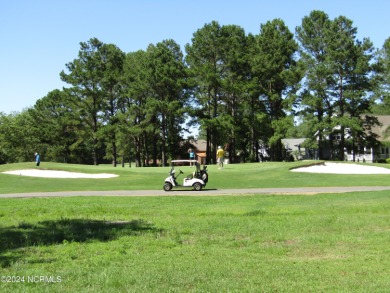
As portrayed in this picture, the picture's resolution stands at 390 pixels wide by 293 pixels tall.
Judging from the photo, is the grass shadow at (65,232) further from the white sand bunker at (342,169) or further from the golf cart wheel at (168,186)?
the white sand bunker at (342,169)

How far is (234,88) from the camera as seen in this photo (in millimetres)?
57312

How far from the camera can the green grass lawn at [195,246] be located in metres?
5.95

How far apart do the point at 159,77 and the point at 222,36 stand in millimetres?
9974

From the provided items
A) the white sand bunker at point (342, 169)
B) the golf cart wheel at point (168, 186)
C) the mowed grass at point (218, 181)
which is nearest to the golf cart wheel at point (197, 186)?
the golf cart wheel at point (168, 186)

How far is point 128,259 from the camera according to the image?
7461 mm

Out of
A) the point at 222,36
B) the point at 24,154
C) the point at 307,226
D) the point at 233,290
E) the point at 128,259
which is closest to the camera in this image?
the point at 233,290

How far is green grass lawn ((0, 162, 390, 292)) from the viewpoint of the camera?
595cm

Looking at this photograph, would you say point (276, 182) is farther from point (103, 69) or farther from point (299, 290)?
point (103, 69)

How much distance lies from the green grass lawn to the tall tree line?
41.7 m

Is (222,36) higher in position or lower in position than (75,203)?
higher

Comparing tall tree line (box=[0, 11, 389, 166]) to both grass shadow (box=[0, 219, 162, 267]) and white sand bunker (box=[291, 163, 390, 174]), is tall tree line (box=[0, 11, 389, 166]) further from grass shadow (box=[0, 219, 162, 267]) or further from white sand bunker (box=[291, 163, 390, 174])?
grass shadow (box=[0, 219, 162, 267])

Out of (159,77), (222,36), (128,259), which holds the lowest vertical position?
(128,259)

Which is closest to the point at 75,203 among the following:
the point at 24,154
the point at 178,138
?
the point at 178,138

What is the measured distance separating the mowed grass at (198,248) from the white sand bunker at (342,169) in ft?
54.9
